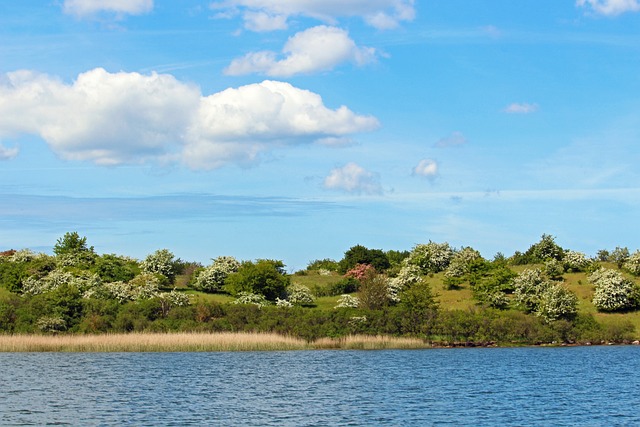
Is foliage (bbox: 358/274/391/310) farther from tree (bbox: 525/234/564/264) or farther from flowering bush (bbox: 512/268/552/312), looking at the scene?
tree (bbox: 525/234/564/264)

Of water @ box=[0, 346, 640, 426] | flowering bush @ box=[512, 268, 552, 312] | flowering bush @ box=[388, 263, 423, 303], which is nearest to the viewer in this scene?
water @ box=[0, 346, 640, 426]

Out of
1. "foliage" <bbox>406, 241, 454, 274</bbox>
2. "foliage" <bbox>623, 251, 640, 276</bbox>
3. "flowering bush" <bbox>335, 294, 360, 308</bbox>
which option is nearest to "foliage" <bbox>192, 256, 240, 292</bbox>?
"flowering bush" <bbox>335, 294, 360, 308</bbox>

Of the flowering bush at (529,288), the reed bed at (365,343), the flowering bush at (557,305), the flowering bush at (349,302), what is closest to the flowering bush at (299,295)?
the flowering bush at (349,302)

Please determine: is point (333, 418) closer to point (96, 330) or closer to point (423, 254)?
point (96, 330)

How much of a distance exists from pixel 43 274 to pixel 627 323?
72145 millimetres

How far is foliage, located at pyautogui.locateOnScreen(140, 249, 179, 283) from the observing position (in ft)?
358

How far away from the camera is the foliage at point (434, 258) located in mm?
117062

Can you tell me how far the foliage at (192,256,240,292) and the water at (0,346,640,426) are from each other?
118ft

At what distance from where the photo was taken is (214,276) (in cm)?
10556

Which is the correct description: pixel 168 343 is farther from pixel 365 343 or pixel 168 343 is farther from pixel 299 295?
pixel 299 295

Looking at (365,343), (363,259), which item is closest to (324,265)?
(363,259)

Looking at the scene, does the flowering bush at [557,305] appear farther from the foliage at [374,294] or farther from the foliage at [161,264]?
the foliage at [161,264]

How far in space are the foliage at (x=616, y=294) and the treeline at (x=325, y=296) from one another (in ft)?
0.45

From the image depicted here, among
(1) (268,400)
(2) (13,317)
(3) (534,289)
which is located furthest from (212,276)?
(1) (268,400)
